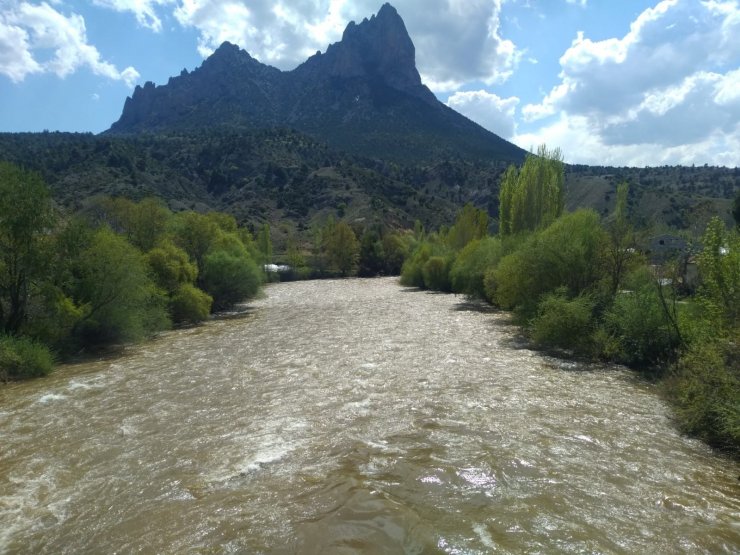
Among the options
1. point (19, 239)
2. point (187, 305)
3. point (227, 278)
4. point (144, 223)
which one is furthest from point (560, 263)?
point (227, 278)

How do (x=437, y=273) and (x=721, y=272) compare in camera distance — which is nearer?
(x=721, y=272)

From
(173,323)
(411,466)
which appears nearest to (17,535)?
(411,466)

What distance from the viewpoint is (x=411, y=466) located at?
1046 cm

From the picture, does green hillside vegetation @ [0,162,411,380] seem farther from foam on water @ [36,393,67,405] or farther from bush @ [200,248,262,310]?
bush @ [200,248,262,310]

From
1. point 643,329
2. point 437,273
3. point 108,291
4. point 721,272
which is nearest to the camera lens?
point 721,272

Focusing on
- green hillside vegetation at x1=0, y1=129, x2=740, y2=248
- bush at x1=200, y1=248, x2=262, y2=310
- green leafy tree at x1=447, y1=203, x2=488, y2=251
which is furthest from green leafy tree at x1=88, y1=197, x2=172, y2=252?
green hillside vegetation at x1=0, y1=129, x2=740, y2=248

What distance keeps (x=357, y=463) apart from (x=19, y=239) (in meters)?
17.7

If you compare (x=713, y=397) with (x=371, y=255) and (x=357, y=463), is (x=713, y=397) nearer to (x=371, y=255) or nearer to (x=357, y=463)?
(x=357, y=463)

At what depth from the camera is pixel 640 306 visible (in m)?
18.9

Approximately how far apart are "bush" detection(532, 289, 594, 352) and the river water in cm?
183

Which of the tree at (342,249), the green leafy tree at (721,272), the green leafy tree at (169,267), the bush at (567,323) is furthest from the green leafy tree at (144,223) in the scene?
the tree at (342,249)

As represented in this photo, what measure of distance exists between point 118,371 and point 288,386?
7568mm

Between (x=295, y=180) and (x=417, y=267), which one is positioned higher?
(x=295, y=180)

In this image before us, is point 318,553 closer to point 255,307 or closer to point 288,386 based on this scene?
point 288,386
